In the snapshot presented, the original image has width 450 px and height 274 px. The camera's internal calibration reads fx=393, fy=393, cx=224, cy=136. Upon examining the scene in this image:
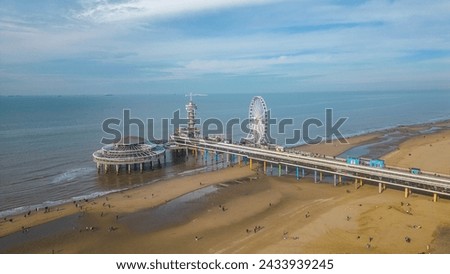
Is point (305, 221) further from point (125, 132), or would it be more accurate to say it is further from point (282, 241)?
point (125, 132)

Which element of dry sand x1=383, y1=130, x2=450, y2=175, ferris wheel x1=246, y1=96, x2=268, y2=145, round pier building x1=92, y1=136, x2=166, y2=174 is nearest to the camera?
round pier building x1=92, y1=136, x2=166, y2=174

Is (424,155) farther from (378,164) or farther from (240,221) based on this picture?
(240,221)

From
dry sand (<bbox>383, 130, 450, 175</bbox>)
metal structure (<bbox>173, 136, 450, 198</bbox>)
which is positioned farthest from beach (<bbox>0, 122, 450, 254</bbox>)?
dry sand (<bbox>383, 130, 450, 175</bbox>)

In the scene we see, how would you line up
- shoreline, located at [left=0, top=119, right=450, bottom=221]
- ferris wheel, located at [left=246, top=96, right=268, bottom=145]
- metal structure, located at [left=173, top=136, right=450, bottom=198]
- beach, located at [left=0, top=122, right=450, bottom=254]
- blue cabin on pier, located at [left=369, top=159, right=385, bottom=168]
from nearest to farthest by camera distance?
1. beach, located at [left=0, top=122, right=450, bottom=254]
2. metal structure, located at [left=173, top=136, right=450, bottom=198]
3. shoreline, located at [left=0, top=119, right=450, bottom=221]
4. blue cabin on pier, located at [left=369, top=159, right=385, bottom=168]
5. ferris wheel, located at [left=246, top=96, right=268, bottom=145]

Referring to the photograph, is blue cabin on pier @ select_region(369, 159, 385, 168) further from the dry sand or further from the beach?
the dry sand

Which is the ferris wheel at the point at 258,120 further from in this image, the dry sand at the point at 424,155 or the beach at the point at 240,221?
the dry sand at the point at 424,155

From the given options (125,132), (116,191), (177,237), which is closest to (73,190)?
(116,191)
